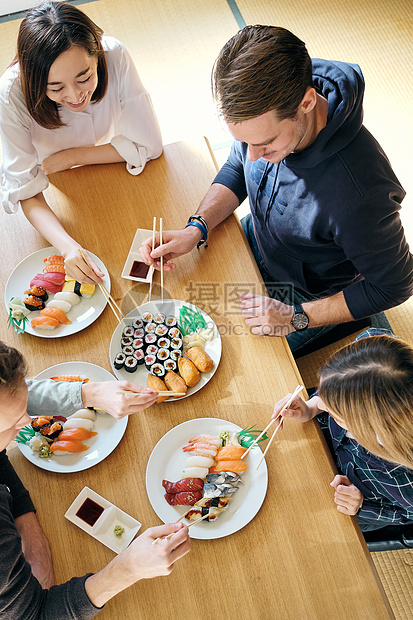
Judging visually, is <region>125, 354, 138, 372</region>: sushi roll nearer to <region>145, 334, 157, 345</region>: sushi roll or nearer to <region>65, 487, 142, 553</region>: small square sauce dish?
<region>145, 334, 157, 345</region>: sushi roll

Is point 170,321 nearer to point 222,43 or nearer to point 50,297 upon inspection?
point 50,297

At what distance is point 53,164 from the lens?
1928 mm

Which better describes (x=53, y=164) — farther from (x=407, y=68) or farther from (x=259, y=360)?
(x=407, y=68)

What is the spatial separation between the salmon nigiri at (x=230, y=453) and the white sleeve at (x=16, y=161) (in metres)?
1.15

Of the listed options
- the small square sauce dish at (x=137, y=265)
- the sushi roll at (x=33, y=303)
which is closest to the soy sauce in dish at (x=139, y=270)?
the small square sauce dish at (x=137, y=265)

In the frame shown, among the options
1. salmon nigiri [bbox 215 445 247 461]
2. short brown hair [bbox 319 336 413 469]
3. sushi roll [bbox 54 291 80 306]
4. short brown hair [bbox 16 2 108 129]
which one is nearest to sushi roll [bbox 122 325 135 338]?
sushi roll [bbox 54 291 80 306]

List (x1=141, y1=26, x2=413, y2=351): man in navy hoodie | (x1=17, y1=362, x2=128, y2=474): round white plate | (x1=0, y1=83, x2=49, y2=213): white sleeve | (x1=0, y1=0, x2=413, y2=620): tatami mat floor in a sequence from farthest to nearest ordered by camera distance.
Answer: (x1=0, y1=0, x2=413, y2=620): tatami mat floor → (x1=0, y1=83, x2=49, y2=213): white sleeve → (x1=17, y1=362, x2=128, y2=474): round white plate → (x1=141, y1=26, x2=413, y2=351): man in navy hoodie

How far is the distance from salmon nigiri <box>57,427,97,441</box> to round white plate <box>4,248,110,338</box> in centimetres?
33

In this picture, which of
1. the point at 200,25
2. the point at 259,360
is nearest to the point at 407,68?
the point at 200,25

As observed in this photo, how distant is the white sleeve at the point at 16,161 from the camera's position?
5.72 ft

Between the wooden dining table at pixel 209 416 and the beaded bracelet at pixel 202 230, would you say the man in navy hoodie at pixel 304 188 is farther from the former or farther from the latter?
the wooden dining table at pixel 209 416

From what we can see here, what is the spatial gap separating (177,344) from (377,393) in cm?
64

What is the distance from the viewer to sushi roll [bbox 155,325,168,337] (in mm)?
1563

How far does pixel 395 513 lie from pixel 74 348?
1.14 metres
